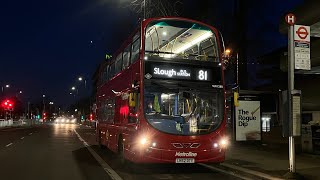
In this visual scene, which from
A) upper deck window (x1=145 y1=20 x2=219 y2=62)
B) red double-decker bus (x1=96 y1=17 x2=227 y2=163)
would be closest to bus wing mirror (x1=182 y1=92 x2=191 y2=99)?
red double-decker bus (x1=96 y1=17 x2=227 y2=163)

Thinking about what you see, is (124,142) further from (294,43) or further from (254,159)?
(294,43)

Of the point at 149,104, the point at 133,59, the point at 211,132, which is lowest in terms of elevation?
the point at 211,132

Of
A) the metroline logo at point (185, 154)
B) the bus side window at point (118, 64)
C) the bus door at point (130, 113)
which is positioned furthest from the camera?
the bus side window at point (118, 64)

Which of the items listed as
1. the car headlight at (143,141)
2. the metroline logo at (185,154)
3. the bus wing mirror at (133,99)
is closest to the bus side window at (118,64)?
the bus wing mirror at (133,99)

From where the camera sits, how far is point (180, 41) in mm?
14312

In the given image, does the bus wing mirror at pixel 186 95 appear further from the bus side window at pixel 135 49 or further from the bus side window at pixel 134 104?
the bus side window at pixel 135 49

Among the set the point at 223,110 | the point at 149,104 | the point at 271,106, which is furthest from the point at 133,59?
the point at 271,106

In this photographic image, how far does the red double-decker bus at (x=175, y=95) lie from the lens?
41.4 ft

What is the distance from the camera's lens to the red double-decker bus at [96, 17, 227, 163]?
41.4 ft

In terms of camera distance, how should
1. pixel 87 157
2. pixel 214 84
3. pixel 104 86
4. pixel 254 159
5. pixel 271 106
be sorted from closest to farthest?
1. pixel 214 84
2. pixel 254 159
3. pixel 87 157
4. pixel 104 86
5. pixel 271 106

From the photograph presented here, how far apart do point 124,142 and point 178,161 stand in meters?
2.77

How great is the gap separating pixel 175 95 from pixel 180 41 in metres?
2.15

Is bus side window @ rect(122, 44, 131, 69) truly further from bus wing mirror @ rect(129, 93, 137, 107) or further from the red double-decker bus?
bus wing mirror @ rect(129, 93, 137, 107)

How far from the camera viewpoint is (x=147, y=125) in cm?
1260
